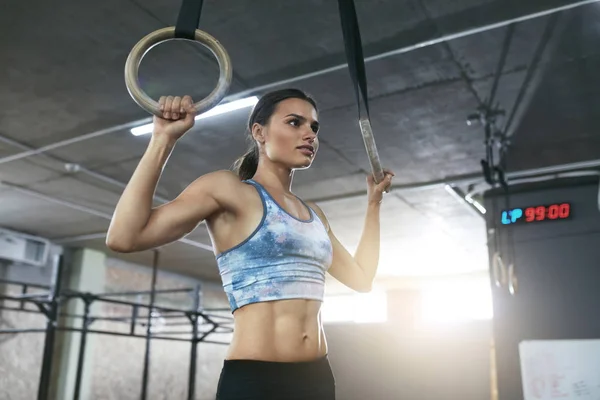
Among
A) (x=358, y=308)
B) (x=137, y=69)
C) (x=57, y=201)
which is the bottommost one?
(x=137, y=69)

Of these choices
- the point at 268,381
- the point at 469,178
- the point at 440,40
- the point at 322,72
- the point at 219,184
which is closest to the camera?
the point at 268,381

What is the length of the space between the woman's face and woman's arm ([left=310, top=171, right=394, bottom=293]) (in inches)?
6.7

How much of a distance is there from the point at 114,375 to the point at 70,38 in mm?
6477

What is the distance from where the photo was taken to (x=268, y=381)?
3.38 feet

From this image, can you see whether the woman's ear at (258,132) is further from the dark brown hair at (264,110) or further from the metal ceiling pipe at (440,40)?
the metal ceiling pipe at (440,40)

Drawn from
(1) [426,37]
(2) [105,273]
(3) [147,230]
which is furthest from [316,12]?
(2) [105,273]

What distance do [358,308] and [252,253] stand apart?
997 centimetres

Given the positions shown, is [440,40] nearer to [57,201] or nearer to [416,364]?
[57,201]

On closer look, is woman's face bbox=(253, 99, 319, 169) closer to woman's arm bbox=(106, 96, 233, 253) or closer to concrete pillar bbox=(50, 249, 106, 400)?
woman's arm bbox=(106, 96, 233, 253)

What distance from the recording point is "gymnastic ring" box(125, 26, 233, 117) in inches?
41.3

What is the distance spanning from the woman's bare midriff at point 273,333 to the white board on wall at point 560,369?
12.4 feet

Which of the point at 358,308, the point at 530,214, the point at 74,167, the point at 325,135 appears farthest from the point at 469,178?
the point at 358,308

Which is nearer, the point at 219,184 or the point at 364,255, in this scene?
the point at 219,184

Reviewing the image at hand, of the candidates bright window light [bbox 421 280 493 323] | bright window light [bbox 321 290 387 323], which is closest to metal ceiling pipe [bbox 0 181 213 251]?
bright window light [bbox 321 290 387 323]
